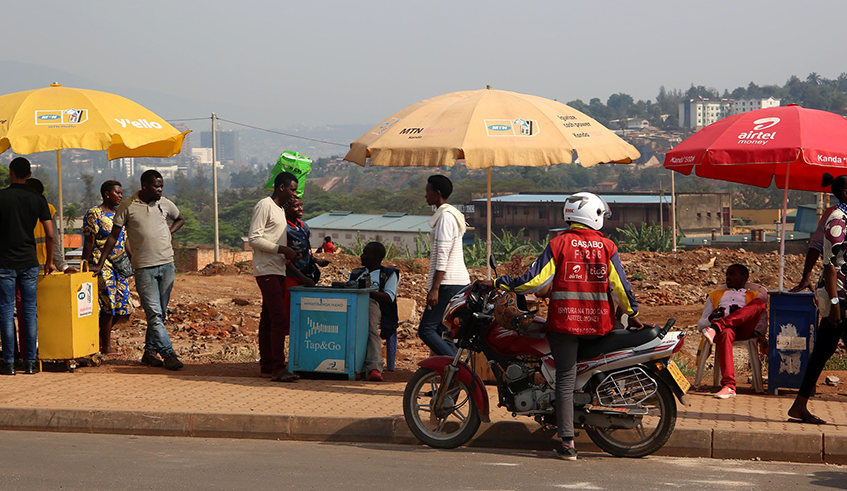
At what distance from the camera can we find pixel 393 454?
21.6ft

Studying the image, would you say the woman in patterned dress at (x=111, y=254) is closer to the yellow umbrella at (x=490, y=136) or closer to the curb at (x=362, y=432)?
the curb at (x=362, y=432)

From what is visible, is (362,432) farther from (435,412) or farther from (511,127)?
(511,127)

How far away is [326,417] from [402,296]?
47.0 feet

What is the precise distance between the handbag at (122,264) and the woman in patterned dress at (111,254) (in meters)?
0.03

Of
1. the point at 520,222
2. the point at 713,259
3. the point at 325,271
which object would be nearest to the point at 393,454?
the point at 325,271

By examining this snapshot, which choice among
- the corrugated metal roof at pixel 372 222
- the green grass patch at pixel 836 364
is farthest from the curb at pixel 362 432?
the corrugated metal roof at pixel 372 222

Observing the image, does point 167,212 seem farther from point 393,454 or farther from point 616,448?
point 616,448

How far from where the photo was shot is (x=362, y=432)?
7184 millimetres

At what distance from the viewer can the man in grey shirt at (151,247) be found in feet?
30.8

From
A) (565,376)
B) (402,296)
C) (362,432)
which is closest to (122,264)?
(362,432)

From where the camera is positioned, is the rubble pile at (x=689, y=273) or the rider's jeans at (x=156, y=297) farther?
the rubble pile at (x=689, y=273)

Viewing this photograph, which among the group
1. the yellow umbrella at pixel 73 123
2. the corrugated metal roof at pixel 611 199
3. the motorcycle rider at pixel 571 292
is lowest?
the motorcycle rider at pixel 571 292

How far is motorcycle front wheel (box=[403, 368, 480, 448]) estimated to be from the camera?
22.1ft

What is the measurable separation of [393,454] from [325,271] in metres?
20.1
